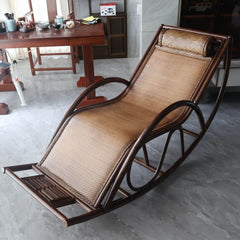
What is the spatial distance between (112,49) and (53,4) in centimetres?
110

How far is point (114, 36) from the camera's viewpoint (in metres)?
4.36

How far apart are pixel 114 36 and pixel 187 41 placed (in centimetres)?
233

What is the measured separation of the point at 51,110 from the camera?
308 cm

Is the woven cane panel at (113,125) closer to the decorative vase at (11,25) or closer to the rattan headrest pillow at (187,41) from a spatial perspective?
the rattan headrest pillow at (187,41)

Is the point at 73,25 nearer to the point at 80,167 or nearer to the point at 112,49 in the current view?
the point at 112,49

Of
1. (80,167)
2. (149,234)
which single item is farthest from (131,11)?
(149,234)

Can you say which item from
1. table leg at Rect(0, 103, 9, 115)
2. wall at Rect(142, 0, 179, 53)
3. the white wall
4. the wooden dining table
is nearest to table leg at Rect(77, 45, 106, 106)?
the wooden dining table

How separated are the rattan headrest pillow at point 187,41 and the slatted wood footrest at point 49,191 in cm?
129

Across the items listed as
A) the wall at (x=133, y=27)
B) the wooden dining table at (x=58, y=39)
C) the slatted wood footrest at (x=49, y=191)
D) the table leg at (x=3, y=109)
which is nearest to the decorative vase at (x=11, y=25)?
the wooden dining table at (x=58, y=39)

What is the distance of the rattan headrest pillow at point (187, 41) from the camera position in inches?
82.1

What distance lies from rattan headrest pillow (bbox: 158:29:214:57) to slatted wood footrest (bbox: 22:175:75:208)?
1289 millimetres

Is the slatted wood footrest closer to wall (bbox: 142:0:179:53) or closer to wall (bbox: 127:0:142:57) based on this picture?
wall (bbox: 142:0:179:53)

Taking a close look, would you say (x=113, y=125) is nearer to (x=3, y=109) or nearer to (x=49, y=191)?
(x=49, y=191)

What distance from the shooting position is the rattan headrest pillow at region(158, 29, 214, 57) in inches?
82.1
